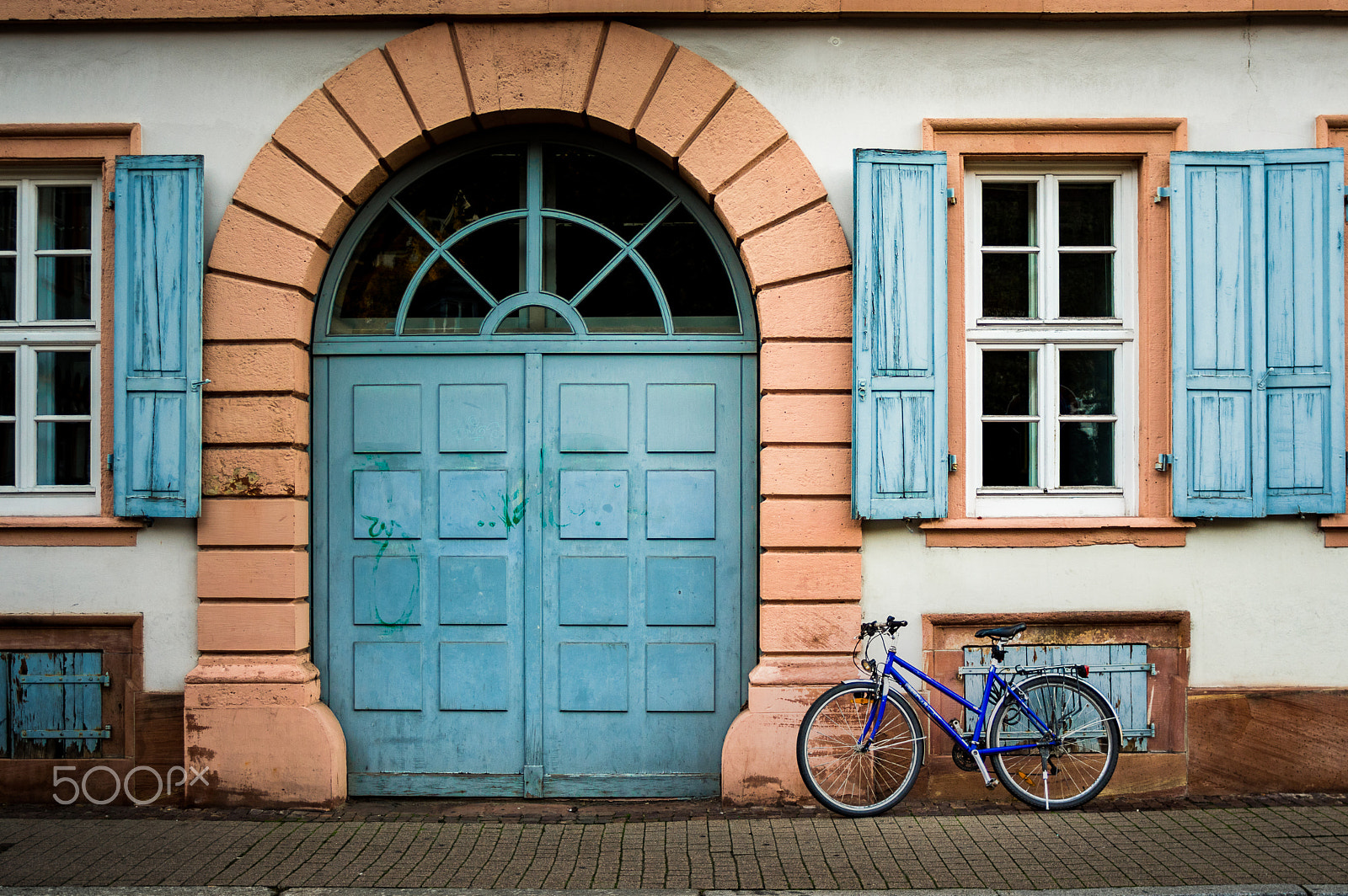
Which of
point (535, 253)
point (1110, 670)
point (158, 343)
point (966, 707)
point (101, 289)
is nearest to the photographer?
point (966, 707)

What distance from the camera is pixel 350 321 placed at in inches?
218

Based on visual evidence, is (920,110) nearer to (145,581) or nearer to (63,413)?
(145,581)

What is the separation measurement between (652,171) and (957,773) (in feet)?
11.9

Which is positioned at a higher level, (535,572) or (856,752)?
(535,572)

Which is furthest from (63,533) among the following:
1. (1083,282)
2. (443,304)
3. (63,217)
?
(1083,282)

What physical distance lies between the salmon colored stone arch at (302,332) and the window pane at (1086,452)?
127 cm

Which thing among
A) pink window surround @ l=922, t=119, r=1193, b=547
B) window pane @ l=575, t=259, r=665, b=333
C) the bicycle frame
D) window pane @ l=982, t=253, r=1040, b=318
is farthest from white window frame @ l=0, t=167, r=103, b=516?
window pane @ l=982, t=253, r=1040, b=318

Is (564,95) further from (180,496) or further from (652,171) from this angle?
(180,496)

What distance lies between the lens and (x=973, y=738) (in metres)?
4.96

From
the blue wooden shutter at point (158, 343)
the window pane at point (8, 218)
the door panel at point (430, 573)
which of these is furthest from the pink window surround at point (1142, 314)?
the window pane at point (8, 218)

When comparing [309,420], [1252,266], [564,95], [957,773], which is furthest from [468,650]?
[1252,266]

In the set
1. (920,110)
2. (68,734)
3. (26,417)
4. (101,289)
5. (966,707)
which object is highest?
(920,110)

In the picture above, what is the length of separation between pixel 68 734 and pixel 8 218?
2.83m

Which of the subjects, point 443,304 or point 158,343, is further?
point 443,304
